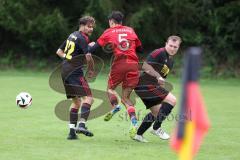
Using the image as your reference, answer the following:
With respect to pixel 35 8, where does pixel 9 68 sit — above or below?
below

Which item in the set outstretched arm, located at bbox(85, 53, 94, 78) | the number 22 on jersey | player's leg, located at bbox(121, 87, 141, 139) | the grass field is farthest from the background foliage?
the number 22 on jersey

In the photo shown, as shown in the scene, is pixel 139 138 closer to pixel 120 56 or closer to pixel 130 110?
pixel 130 110

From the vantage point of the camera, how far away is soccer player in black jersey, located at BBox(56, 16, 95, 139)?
30.2 feet

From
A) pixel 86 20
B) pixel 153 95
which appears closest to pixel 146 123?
pixel 153 95

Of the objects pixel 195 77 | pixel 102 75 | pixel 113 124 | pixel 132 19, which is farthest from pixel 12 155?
pixel 132 19

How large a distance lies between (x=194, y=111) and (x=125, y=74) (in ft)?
20.4

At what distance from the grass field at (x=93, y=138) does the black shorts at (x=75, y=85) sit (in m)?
0.70

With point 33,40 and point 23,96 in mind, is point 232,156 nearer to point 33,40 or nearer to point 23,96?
point 23,96

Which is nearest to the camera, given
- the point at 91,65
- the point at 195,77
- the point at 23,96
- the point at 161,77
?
the point at 195,77

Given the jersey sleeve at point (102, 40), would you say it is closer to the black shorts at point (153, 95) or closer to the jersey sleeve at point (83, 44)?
the jersey sleeve at point (83, 44)

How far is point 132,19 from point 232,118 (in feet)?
50.4

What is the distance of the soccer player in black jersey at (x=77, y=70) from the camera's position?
9.22m

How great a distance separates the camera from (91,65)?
955cm

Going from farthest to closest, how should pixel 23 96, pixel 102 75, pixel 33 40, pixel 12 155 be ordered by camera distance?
pixel 33 40, pixel 102 75, pixel 23 96, pixel 12 155
